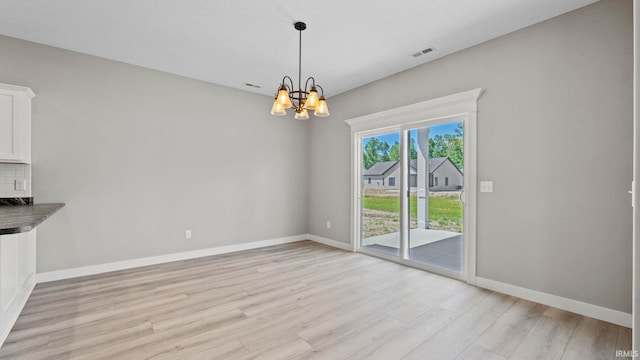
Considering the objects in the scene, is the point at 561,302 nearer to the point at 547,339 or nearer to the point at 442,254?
the point at 547,339

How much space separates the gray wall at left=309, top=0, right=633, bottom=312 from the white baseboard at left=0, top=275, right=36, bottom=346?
448 centimetres

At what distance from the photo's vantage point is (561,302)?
9.02ft

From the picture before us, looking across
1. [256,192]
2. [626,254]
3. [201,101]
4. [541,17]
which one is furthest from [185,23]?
[626,254]

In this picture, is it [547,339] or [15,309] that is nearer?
[547,339]

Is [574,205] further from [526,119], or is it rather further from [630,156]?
[526,119]

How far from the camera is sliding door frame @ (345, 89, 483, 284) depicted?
3.42 metres

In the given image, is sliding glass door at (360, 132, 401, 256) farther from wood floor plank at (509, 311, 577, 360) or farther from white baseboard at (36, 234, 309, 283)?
wood floor plank at (509, 311, 577, 360)

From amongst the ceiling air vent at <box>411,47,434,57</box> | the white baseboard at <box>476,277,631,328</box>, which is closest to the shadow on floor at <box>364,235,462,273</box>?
the white baseboard at <box>476,277,631,328</box>

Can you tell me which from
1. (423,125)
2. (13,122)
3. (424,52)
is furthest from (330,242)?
(13,122)

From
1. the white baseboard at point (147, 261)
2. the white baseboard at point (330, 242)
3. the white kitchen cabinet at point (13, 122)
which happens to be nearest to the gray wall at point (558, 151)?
the white baseboard at point (330, 242)

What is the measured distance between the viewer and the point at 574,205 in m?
2.70

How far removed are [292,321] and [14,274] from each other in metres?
2.57

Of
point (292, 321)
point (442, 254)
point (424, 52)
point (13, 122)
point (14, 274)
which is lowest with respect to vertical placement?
point (292, 321)

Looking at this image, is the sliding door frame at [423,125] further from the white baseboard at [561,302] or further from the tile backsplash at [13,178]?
the tile backsplash at [13,178]
